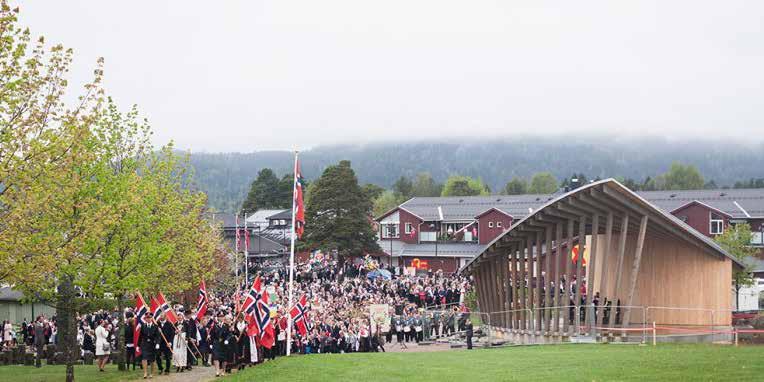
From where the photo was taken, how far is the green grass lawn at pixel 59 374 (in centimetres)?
2606

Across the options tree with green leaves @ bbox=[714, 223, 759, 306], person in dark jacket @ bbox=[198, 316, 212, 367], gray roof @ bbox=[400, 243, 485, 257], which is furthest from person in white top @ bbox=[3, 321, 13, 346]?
gray roof @ bbox=[400, 243, 485, 257]

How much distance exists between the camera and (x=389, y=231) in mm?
97375

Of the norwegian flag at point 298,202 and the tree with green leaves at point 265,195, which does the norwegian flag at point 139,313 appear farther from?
the tree with green leaves at point 265,195

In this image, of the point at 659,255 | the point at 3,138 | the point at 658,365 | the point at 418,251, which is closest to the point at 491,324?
the point at 659,255

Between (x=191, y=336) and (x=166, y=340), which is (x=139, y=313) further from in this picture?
(x=191, y=336)

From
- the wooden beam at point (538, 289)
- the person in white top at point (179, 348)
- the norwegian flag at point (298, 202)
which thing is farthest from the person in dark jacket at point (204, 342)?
the wooden beam at point (538, 289)

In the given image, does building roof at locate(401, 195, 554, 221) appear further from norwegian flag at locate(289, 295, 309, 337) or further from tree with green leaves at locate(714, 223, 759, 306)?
norwegian flag at locate(289, 295, 309, 337)

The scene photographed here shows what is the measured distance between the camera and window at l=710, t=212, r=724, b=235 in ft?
250

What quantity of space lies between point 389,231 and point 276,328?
221 ft

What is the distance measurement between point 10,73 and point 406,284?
41.4 meters

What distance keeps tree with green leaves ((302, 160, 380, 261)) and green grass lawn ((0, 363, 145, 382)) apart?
161 ft

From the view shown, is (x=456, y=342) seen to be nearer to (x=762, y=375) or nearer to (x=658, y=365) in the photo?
(x=658, y=365)

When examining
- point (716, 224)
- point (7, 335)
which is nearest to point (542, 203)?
point (716, 224)

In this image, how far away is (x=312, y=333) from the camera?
1394 inches
